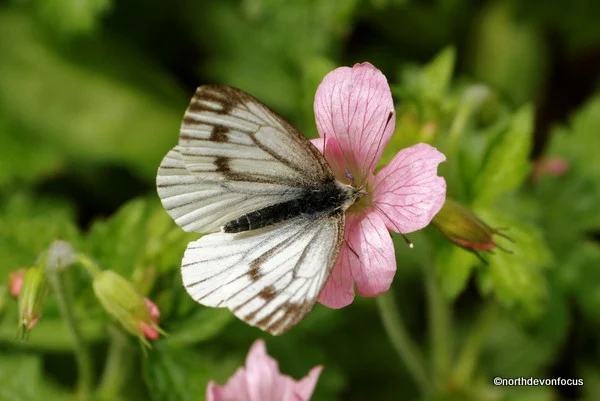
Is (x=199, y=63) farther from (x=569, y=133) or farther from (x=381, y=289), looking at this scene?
(x=381, y=289)

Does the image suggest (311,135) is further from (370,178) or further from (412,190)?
(412,190)

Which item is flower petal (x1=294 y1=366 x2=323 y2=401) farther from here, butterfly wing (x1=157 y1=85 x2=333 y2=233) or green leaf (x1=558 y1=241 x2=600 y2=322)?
green leaf (x1=558 y1=241 x2=600 y2=322)

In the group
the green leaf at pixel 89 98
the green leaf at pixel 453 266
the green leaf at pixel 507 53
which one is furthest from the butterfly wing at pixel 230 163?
the green leaf at pixel 507 53

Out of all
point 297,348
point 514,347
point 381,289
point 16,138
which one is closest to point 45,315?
point 297,348

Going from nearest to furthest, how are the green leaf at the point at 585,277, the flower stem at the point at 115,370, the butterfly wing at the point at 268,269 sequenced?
1. the butterfly wing at the point at 268,269
2. the flower stem at the point at 115,370
3. the green leaf at the point at 585,277

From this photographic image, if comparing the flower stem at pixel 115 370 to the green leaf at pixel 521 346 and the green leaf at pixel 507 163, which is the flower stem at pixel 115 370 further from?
the green leaf at pixel 521 346

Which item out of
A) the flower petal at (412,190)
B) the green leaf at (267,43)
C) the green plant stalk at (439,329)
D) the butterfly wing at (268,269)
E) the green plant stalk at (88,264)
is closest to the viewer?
the butterfly wing at (268,269)

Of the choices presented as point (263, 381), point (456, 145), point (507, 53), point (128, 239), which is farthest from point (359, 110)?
point (507, 53)
